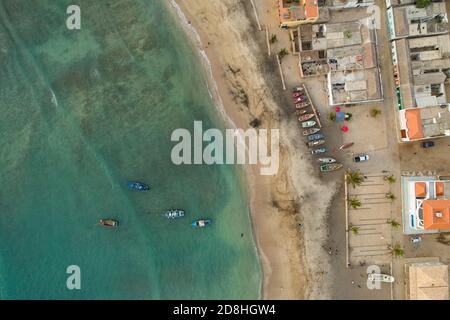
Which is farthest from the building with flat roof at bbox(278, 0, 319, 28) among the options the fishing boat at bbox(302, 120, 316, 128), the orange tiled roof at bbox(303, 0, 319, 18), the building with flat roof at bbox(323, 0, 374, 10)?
the fishing boat at bbox(302, 120, 316, 128)

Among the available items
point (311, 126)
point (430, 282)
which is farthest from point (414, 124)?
point (430, 282)

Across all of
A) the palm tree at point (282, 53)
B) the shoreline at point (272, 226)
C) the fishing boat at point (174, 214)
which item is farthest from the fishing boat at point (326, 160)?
the fishing boat at point (174, 214)

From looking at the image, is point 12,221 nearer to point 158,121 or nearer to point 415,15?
point 158,121

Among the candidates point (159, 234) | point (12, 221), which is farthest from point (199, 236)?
point (12, 221)

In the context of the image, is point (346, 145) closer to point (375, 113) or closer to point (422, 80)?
point (375, 113)

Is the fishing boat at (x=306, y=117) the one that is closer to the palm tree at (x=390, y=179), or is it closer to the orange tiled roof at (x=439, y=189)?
the palm tree at (x=390, y=179)

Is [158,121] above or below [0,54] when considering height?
below
